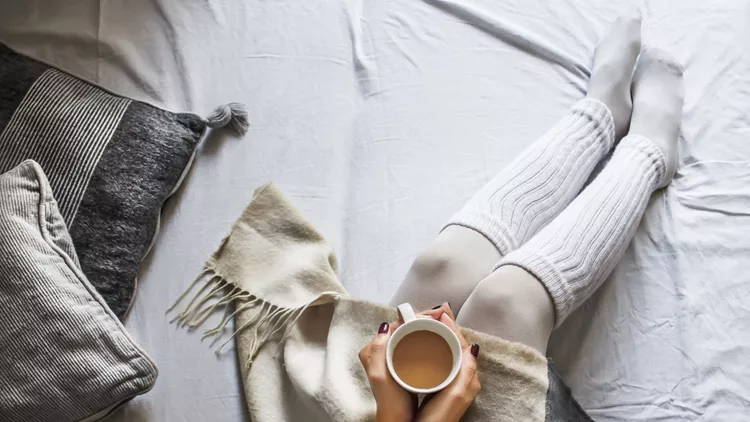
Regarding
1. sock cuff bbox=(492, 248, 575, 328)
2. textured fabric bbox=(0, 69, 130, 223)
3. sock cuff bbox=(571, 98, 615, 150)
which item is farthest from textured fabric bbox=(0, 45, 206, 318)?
sock cuff bbox=(571, 98, 615, 150)

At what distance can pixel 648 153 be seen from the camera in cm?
97

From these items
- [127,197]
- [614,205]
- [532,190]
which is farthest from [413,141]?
[127,197]

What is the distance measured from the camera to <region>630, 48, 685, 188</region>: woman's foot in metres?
1.00

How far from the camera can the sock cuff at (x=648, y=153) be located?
97 cm

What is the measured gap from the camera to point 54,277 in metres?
0.79

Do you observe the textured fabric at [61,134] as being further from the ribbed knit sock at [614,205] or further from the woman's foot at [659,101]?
the woman's foot at [659,101]

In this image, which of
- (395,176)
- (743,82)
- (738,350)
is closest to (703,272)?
(738,350)

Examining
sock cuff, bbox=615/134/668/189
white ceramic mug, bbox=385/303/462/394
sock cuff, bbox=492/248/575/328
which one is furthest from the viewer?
sock cuff, bbox=615/134/668/189

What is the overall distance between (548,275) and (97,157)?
23.9 inches

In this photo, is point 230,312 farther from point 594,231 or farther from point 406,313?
point 594,231

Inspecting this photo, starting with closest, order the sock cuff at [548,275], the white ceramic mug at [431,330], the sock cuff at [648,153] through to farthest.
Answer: the white ceramic mug at [431,330], the sock cuff at [548,275], the sock cuff at [648,153]

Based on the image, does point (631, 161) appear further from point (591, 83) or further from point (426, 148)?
point (426, 148)

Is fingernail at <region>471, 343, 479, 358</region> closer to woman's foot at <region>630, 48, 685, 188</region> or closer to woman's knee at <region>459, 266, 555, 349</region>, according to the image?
woman's knee at <region>459, 266, 555, 349</region>

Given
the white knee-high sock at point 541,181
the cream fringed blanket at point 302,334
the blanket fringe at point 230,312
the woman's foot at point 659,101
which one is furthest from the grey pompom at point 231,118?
the woman's foot at point 659,101
